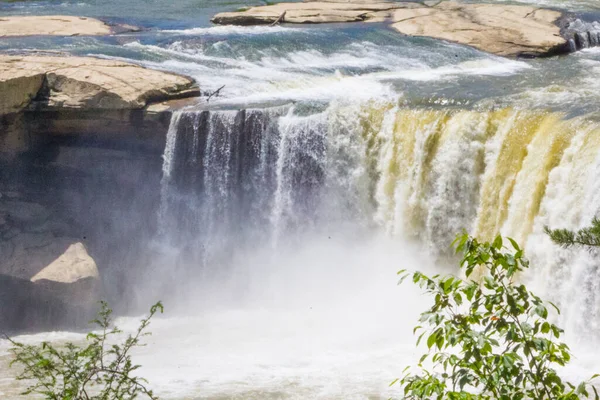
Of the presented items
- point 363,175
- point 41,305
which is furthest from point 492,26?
point 41,305

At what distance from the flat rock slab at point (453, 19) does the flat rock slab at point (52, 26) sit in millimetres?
2480

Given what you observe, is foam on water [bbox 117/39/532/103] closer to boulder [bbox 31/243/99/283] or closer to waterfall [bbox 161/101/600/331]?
waterfall [bbox 161/101/600/331]

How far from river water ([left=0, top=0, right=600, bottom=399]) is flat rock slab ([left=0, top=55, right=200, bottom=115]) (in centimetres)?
72

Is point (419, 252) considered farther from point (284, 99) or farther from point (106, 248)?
point (106, 248)

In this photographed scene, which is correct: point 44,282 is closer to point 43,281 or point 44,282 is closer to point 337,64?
point 43,281

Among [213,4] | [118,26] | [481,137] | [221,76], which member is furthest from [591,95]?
[213,4]

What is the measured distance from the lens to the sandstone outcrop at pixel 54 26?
16.6 meters

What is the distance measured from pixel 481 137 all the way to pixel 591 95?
190 cm

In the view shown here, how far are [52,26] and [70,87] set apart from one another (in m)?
5.23

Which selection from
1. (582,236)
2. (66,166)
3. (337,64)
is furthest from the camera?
(337,64)

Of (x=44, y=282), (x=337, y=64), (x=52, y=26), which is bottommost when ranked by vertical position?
(x=44, y=282)

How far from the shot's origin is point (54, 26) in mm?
16969

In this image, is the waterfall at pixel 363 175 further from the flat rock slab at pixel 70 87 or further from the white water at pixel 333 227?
the flat rock slab at pixel 70 87

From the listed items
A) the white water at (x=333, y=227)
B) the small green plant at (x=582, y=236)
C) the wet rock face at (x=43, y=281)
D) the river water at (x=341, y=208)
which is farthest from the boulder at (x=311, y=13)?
the small green plant at (x=582, y=236)
